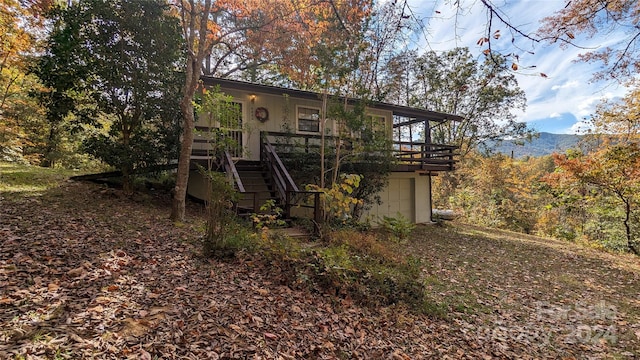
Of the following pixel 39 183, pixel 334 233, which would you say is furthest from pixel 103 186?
pixel 334 233

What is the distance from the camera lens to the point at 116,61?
24.0 ft

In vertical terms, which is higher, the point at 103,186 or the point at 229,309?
Result: the point at 103,186

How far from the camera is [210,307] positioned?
10.7 ft

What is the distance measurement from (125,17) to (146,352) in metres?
7.97

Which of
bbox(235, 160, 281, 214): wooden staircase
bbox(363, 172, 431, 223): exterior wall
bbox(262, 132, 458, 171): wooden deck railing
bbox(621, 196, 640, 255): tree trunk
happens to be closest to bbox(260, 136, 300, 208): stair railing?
bbox(235, 160, 281, 214): wooden staircase

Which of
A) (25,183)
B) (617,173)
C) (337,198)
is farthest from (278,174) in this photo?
(617,173)

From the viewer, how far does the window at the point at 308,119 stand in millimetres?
11766

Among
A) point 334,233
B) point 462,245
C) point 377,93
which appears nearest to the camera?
point 334,233

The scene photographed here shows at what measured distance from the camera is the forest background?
6.16m

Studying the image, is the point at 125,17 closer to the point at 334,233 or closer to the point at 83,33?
the point at 83,33

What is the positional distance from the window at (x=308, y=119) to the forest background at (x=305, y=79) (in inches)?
70.5

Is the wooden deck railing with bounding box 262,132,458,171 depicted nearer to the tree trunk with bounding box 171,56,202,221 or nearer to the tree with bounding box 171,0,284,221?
the tree with bounding box 171,0,284,221

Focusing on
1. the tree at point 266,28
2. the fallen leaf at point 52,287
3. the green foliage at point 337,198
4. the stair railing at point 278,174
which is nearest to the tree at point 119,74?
the tree at point 266,28

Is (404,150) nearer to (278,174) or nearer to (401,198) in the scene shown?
(401,198)
